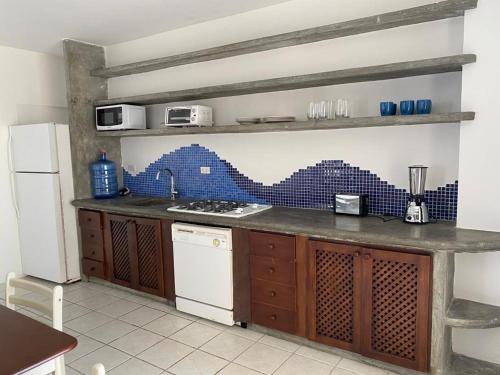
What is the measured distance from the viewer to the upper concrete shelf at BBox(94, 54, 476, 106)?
2215 millimetres

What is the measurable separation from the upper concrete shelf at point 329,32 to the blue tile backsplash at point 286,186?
0.89 metres

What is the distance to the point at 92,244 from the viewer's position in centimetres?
390

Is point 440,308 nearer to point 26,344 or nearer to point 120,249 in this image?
point 26,344

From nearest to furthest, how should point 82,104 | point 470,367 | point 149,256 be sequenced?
1. point 470,367
2. point 149,256
3. point 82,104

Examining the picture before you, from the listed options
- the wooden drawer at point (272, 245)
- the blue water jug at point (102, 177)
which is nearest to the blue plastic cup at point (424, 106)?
the wooden drawer at point (272, 245)

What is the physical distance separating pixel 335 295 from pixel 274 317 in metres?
0.53

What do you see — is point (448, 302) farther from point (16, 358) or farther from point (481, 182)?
point (16, 358)

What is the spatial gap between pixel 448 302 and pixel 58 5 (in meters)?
3.61

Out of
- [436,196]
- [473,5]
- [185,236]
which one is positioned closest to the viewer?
[473,5]

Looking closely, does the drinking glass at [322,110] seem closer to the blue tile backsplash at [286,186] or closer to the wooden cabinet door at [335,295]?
the blue tile backsplash at [286,186]

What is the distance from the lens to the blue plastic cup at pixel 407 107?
Answer: 7.93 ft

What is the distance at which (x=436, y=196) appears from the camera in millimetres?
2570

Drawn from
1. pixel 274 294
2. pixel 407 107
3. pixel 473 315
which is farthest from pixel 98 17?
pixel 473 315

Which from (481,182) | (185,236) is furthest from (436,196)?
(185,236)
